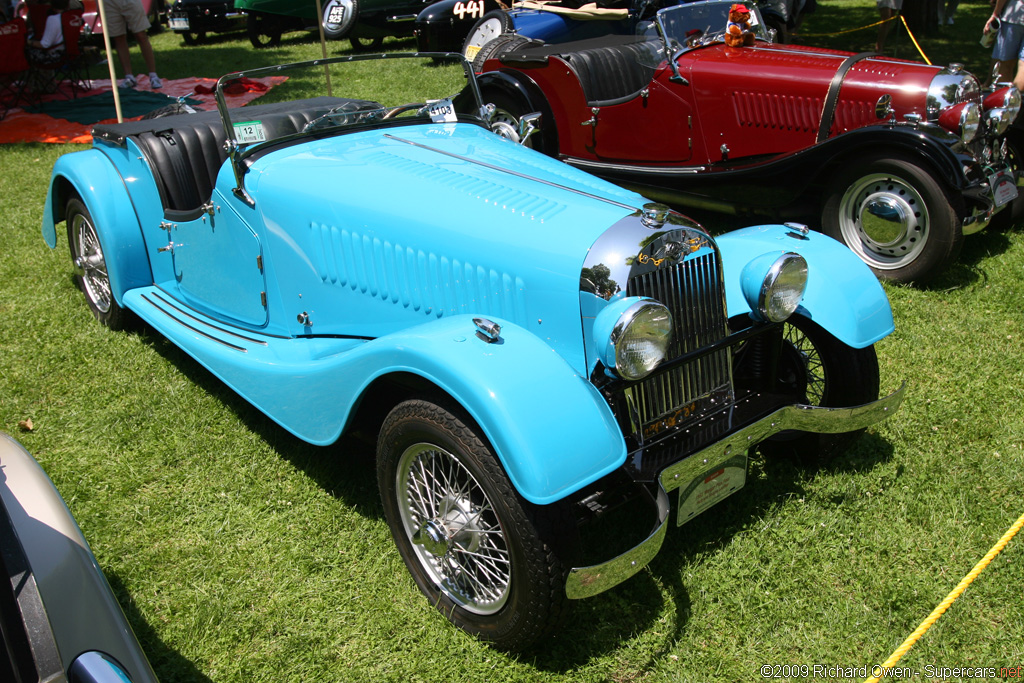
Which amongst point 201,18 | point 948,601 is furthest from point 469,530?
point 201,18

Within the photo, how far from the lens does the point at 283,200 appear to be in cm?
323

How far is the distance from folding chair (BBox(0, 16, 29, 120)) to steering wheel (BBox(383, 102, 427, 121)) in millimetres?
8323

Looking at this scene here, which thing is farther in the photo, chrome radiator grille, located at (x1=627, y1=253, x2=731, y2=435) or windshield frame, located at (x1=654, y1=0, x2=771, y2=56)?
windshield frame, located at (x1=654, y1=0, x2=771, y2=56)

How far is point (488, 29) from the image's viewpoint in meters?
8.52

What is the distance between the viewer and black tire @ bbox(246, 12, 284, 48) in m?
15.2

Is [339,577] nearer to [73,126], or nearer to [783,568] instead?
[783,568]

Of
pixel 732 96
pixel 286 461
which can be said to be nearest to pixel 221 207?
pixel 286 461

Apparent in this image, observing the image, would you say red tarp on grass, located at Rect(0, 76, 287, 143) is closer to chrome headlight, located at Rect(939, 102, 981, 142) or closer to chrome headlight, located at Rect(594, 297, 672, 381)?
chrome headlight, located at Rect(939, 102, 981, 142)

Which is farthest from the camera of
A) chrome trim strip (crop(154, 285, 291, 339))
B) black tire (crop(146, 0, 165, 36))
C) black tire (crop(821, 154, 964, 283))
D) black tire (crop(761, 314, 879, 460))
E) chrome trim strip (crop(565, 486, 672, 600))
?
black tire (crop(146, 0, 165, 36))

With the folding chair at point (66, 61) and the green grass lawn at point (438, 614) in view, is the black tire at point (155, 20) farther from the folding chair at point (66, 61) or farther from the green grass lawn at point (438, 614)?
the green grass lawn at point (438, 614)

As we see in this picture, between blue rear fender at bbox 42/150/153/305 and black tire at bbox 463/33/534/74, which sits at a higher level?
black tire at bbox 463/33/534/74

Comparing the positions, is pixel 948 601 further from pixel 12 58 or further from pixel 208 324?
pixel 12 58

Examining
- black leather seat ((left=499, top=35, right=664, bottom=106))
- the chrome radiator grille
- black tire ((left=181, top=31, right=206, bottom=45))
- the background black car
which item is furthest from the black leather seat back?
black tire ((left=181, top=31, right=206, bottom=45))

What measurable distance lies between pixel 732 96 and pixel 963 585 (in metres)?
4.11
